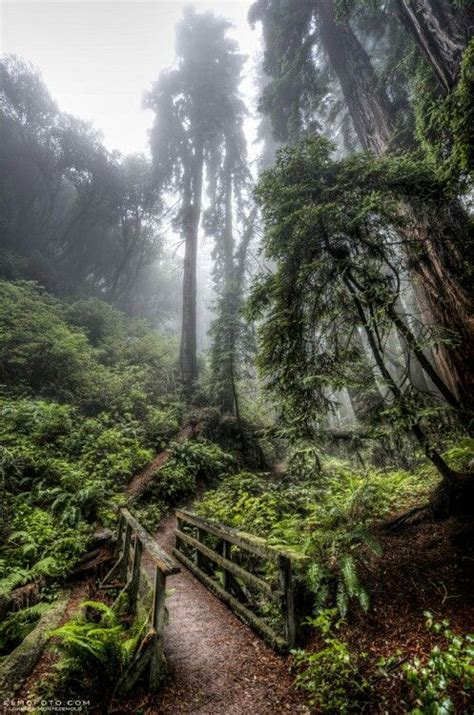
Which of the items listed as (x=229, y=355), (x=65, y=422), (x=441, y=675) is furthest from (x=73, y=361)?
(x=441, y=675)

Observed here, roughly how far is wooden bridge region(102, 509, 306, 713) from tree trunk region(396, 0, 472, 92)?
23.6 ft

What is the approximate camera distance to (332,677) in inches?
124

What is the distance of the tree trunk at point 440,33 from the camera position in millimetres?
5068

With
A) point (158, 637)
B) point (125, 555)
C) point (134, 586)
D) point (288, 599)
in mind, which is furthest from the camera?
point (125, 555)

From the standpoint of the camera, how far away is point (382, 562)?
14.1ft

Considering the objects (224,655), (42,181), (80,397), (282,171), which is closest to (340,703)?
(224,655)

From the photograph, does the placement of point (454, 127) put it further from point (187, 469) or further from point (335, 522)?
point (187, 469)

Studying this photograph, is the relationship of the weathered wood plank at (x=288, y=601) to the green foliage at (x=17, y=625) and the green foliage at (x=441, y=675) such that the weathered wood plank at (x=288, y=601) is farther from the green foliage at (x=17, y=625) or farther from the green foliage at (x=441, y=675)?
the green foliage at (x=17, y=625)

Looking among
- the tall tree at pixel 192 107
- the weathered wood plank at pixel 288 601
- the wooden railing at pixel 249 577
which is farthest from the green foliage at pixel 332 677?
the tall tree at pixel 192 107

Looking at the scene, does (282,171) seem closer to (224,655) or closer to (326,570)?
(326,570)

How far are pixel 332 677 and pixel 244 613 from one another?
6.15 ft

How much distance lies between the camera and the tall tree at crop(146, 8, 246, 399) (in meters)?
19.4

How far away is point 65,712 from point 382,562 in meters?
3.66

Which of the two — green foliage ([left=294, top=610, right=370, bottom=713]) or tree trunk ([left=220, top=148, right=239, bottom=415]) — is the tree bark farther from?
tree trunk ([left=220, top=148, right=239, bottom=415])
